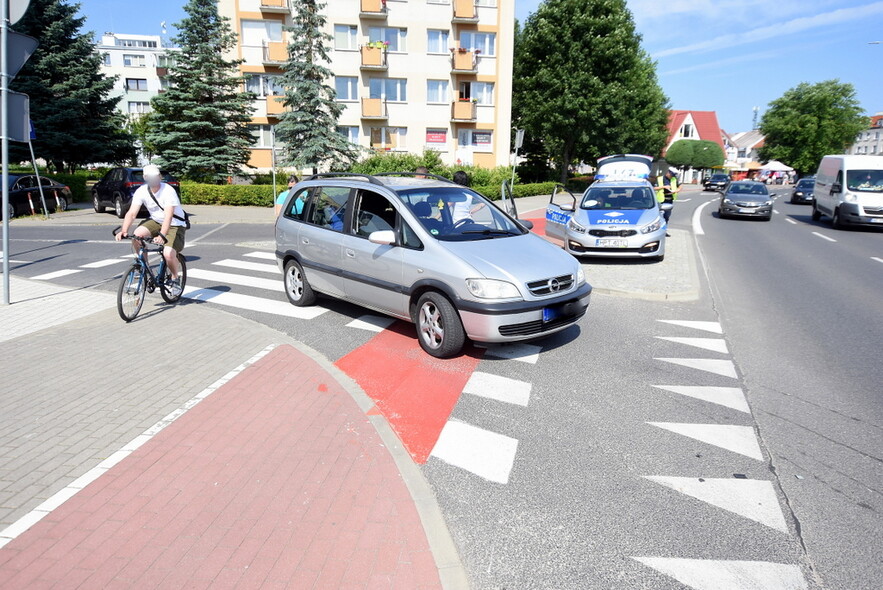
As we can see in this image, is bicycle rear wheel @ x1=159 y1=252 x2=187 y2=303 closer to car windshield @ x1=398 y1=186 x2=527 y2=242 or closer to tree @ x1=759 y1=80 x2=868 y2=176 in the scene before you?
car windshield @ x1=398 y1=186 x2=527 y2=242

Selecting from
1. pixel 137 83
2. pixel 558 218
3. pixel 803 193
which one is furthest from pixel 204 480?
pixel 137 83

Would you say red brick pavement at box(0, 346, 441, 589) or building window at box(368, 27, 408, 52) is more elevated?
building window at box(368, 27, 408, 52)

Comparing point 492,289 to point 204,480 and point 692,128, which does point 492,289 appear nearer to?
point 204,480

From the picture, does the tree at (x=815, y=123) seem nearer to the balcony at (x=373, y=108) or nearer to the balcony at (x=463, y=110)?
the balcony at (x=463, y=110)

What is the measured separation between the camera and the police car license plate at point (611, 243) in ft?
38.7

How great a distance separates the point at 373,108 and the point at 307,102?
10.6 m

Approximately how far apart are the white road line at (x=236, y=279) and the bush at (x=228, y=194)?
14858 mm

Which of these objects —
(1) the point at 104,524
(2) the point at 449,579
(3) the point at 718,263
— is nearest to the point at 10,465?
(1) the point at 104,524

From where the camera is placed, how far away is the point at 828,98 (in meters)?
82.7

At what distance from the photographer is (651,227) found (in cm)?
1194

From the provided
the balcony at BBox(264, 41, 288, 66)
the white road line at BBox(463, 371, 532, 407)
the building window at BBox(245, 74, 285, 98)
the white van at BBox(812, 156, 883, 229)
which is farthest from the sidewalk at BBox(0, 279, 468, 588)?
the building window at BBox(245, 74, 285, 98)

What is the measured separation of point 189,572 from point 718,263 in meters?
12.9

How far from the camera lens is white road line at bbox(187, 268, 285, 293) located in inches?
383

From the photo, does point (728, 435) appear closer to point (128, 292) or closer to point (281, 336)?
point (281, 336)
